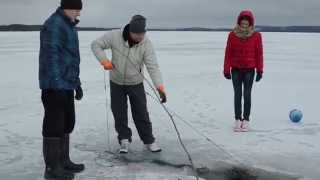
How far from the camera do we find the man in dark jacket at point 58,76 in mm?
4332

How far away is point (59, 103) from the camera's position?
4.48 metres

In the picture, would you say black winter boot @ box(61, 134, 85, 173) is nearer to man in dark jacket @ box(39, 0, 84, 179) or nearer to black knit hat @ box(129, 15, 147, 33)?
man in dark jacket @ box(39, 0, 84, 179)

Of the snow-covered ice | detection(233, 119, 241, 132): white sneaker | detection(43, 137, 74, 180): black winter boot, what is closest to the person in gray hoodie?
the snow-covered ice

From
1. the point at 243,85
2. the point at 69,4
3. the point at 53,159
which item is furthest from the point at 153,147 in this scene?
the point at 69,4

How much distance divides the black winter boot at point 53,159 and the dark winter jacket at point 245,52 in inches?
106

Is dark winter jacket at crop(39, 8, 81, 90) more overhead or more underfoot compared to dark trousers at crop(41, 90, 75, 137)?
more overhead

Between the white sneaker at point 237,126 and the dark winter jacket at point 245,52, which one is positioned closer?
the dark winter jacket at point 245,52

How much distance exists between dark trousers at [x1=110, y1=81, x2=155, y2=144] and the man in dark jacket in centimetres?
78

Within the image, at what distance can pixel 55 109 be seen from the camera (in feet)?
14.6

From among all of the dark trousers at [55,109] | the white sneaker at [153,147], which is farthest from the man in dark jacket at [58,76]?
the white sneaker at [153,147]

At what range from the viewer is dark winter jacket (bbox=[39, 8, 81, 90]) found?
170 inches

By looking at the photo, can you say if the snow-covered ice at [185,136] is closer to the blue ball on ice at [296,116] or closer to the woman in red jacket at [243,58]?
the blue ball on ice at [296,116]

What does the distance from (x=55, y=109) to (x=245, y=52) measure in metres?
2.84

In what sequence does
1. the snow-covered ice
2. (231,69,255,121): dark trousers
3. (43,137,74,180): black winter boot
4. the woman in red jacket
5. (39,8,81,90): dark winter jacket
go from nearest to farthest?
(39,8,81,90): dark winter jacket, (43,137,74,180): black winter boot, the snow-covered ice, the woman in red jacket, (231,69,255,121): dark trousers
